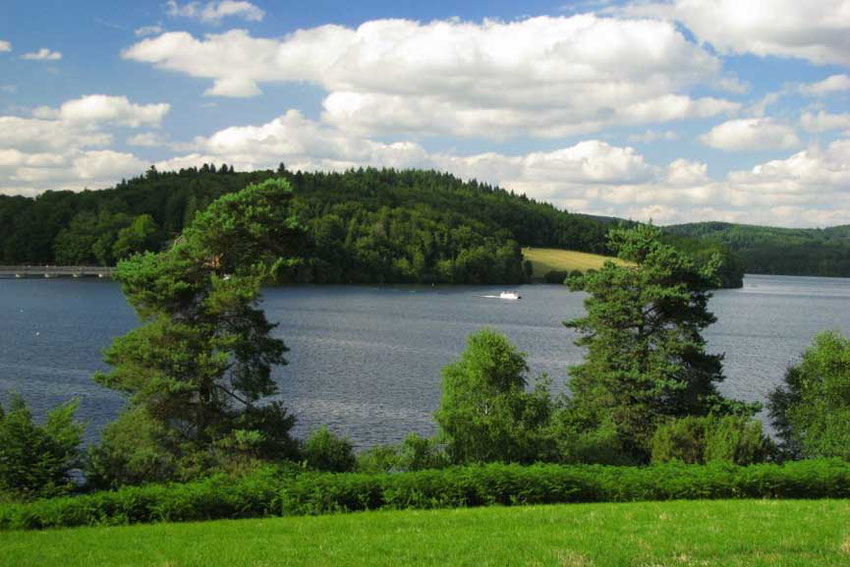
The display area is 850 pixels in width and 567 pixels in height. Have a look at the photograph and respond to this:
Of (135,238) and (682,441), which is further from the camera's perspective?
(135,238)

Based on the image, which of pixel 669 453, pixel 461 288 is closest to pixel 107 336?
pixel 669 453

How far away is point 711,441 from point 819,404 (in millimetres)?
8145

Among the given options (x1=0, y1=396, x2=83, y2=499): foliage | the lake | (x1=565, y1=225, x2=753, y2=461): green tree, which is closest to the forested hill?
the lake

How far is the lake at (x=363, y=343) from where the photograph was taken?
43.2 m

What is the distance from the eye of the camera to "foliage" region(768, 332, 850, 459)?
104ft

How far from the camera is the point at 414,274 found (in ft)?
582

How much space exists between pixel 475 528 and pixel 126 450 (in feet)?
46.3

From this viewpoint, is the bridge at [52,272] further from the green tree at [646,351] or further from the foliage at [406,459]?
the foliage at [406,459]

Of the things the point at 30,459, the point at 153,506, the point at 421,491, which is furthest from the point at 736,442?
the point at 30,459

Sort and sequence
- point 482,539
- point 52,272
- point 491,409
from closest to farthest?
point 482,539 → point 491,409 → point 52,272

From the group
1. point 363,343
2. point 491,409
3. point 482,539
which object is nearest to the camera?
point 482,539

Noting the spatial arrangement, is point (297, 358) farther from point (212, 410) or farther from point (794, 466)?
point (794, 466)

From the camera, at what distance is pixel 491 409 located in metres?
28.5

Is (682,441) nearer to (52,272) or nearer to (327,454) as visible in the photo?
(327,454)
